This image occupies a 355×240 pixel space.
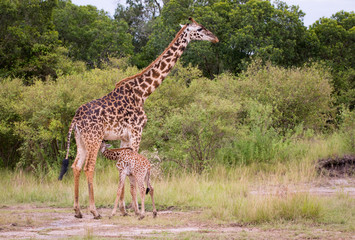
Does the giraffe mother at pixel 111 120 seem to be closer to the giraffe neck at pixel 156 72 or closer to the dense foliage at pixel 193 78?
the giraffe neck at pixel 156 72

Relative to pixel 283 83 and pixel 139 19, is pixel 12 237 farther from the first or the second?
pixel 139 19

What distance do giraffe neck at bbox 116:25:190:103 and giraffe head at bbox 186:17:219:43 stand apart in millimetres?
99

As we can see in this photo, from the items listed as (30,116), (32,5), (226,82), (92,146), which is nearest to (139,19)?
(32,5)

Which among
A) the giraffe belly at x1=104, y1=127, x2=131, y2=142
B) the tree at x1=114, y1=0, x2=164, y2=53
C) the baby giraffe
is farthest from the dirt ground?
the tree at x1=114, y1=0, x2=164, y2=53

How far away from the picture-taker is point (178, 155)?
13.1 metres

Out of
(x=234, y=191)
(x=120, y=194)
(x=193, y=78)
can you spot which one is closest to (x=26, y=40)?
(x=193, y=78)

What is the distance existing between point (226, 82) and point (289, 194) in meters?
10.8

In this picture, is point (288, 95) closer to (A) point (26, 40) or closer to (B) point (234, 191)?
(B) point (234, 191)

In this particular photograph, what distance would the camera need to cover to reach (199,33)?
10.0 meters

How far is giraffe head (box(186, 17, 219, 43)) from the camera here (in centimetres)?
996

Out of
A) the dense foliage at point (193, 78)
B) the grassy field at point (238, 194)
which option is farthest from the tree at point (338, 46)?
the grassy field at point (238, 194)

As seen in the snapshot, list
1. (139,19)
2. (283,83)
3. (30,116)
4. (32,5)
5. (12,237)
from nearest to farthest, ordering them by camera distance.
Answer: (12,237) → (30,116) → (283,83) → (32,5) → (139,19)

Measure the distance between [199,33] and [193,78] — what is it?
1024cm

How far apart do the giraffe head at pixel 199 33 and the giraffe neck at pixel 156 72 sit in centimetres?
10
